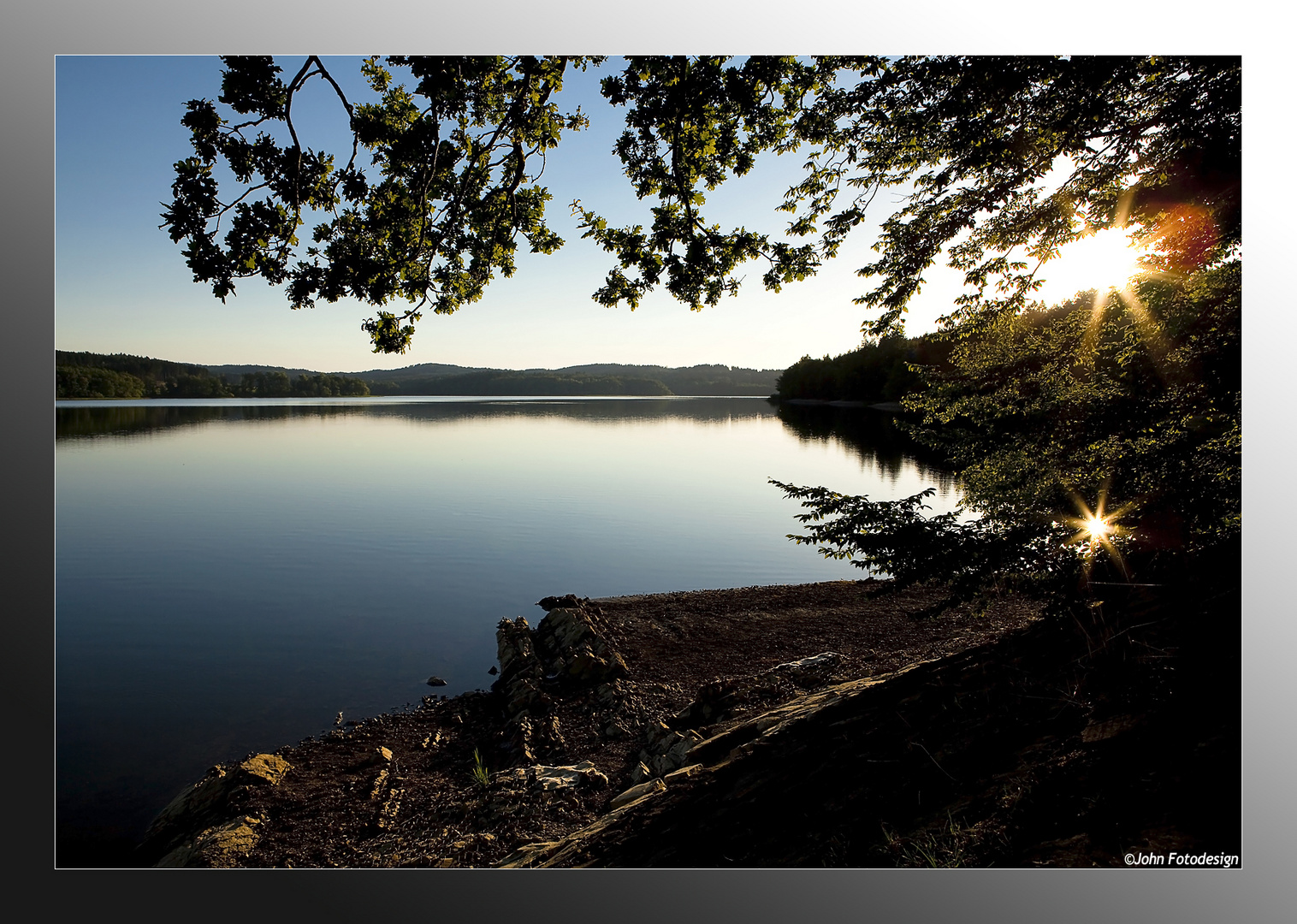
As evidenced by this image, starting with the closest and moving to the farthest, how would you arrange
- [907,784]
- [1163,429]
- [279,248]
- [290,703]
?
[907,784]
[1163,429]
[279,248]
[290,703]

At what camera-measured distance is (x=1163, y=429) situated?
4027 mm

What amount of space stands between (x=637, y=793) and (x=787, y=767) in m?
1.32

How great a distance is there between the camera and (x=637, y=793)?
4.55 m

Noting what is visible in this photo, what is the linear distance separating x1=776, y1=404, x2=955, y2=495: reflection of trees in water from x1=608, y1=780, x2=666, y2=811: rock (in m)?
16.8

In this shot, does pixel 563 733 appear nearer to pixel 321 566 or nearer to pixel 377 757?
pixel 377 757

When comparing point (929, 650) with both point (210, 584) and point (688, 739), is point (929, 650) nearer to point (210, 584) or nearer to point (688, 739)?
point (688, 739)

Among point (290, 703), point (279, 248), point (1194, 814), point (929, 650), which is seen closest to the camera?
point (1194, 814)

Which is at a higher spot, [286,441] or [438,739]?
[286,441]

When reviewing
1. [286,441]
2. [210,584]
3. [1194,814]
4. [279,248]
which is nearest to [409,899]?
[1194,814]

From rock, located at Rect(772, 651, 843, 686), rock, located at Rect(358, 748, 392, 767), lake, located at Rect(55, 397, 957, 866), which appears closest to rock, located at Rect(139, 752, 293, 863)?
lake, located at Rect(55, 397, 957, 866)

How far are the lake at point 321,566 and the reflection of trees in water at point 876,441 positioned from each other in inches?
9.1

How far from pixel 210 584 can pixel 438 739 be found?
9.70m

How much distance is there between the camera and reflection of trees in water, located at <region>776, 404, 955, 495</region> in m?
24.7

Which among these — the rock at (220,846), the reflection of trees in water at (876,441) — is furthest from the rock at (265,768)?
the reflection of trees in water at (876,441)
